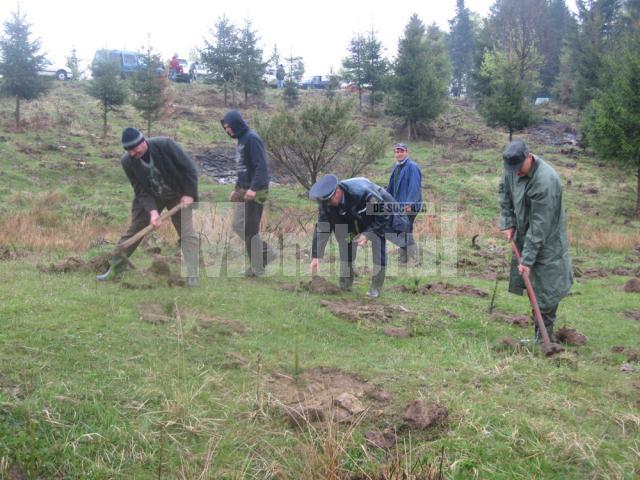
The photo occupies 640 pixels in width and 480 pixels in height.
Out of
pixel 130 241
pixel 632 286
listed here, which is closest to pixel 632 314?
pixel 632 286

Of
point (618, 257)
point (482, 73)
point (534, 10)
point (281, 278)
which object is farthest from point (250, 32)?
point (281, 278)

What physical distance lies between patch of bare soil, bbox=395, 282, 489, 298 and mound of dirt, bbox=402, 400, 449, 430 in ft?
13.7

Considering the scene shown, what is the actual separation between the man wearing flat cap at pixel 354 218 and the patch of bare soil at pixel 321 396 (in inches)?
86.0

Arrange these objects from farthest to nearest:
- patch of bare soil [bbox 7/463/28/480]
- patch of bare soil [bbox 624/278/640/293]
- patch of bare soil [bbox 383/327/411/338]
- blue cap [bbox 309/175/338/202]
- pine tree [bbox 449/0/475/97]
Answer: pine tree [bbox 449/0/475/97]
patch of bare soil [bbox 624/278/640/293]
blue cap [bbox 309/175/338/202]
patch of bare soil [bbox 383/327/411/338]
patch of bare soil [bbox 7/463/28/480]

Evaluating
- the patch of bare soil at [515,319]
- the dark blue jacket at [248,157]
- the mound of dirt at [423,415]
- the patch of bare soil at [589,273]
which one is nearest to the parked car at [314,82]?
the patch of bare soil at [589,273]

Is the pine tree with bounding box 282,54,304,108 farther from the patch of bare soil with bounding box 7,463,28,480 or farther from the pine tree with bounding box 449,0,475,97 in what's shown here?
the patch of bare soil with bounding box 7,463,28,480

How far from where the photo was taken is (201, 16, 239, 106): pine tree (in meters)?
37.2

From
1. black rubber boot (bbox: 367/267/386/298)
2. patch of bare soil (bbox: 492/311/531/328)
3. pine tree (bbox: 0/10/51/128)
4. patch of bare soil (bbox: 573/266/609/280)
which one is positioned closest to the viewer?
patch of bare soil (bbox: 492/311/531/328)

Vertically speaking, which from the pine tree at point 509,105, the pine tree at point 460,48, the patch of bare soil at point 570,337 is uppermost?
the pine tree at point 460,48

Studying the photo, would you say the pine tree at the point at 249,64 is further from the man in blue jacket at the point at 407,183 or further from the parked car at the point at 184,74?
the man in blue jacket at the point at 407,183

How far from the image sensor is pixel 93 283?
265 inches

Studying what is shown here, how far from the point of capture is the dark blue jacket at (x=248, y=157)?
7609 mm

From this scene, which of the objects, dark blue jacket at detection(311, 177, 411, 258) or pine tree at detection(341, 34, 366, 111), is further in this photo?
pine tree at detection(341, 34, 366, 111)

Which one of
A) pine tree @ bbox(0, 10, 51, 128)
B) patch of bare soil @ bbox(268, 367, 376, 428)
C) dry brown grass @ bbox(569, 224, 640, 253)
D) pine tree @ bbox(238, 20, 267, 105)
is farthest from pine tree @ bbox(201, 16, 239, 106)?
patch of bare soil @ bbox(268, 367, 376, 428)
